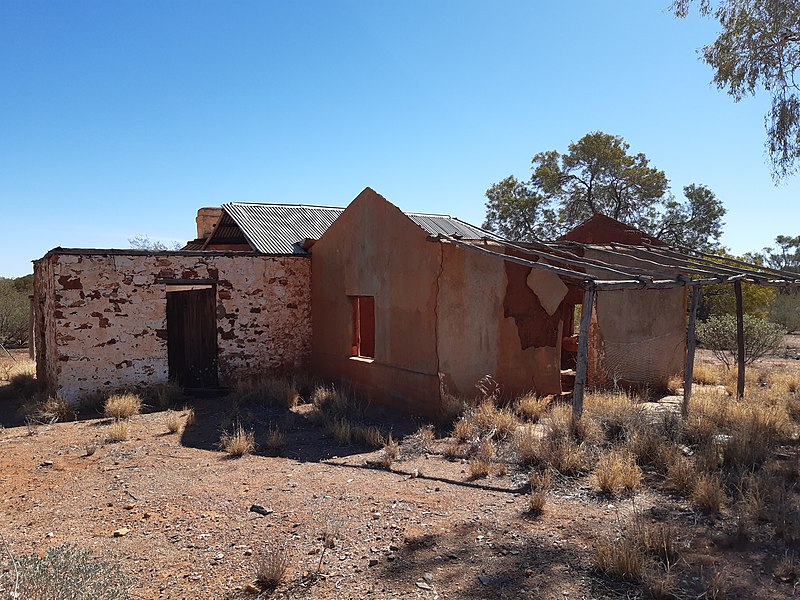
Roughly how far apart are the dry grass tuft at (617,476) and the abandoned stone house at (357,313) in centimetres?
246

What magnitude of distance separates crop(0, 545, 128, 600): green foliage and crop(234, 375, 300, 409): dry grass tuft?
6.34 m

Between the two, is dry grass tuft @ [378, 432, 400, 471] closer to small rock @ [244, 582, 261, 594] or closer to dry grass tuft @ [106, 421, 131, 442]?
small rock @ [244, 582, 261, 594]

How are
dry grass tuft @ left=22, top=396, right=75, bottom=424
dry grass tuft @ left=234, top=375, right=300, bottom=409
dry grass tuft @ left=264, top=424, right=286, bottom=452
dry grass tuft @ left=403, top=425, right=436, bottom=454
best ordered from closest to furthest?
dry grass tuft @ left=403, top=425, right=436, bottom=454, dry grass tuft @ left=264, top=424, right=286, bottom=452, dry grass tuft @ left=22, top=396, right=75, bottom=424, dry grass tuft @ left=234, top=375, right=300, bottom=409

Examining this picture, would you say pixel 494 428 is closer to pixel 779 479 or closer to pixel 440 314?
pixel 440 314

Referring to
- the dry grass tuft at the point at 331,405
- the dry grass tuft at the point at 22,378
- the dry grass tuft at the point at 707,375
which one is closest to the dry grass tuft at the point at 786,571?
the dry grass tuft at the point at 331,405

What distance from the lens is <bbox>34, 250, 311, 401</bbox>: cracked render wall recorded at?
10.9 m

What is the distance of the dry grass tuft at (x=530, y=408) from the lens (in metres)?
8.84

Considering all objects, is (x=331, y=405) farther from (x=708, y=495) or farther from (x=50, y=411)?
(x=708, y=495)

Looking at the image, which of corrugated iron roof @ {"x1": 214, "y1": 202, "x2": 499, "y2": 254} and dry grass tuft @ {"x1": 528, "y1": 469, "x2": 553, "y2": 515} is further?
corrugated iron roof @ {"x1": 214, "y1": 202, "x2": 499, "y2": 254}

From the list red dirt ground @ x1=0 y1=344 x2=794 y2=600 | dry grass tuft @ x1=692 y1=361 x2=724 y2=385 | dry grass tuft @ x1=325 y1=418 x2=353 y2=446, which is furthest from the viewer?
dry grass tuft @ x1=692 y1=361 x2=724 y2=385

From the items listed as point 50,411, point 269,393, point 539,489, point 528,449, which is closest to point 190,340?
point 269,393

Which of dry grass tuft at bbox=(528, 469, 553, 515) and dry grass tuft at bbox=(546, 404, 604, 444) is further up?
dry grass tuft at bbox=(546, 404, 604, 444)

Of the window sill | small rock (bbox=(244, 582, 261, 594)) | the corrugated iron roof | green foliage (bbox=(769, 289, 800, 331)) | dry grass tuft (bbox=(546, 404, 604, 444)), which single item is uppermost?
the corrugated iron roof

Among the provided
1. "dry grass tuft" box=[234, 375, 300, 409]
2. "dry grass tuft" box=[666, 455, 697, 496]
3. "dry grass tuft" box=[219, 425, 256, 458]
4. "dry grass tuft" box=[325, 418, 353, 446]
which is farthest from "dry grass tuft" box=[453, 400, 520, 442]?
"dry grass tuft" box=[234, 375, 300, 409]
